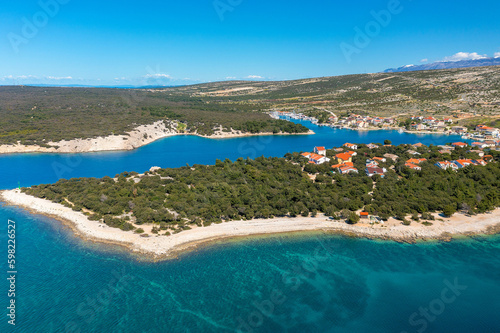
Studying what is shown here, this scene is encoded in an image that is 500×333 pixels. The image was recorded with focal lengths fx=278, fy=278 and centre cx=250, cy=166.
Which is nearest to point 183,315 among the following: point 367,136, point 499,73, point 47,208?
point 47,208

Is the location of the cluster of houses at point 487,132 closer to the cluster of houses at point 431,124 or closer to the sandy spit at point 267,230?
the cluster of houses at point 431,124

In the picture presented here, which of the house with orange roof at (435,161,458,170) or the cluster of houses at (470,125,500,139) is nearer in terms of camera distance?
the house with orange roof at (435,161,458,170)

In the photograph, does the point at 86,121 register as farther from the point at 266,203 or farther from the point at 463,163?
the point at 463,163

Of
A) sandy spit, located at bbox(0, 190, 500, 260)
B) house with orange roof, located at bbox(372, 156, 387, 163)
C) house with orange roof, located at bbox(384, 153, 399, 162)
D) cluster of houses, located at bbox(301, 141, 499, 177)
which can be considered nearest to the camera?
sandy spit, located at bbox(0, 190, 500, 260)

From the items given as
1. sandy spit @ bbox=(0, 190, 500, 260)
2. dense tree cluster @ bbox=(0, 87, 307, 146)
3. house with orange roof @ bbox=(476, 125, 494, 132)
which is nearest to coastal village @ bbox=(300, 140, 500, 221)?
sandy spit @ bbox=(0, 190, 500, 260)

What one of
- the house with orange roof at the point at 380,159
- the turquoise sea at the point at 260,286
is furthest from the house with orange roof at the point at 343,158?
the turquoise sea at the point at 260,286

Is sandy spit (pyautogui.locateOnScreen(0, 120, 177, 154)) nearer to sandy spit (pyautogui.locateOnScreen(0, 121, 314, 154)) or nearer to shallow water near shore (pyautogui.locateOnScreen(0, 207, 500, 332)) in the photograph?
sandy spit (pyautogui.locateOnScreen(0, 121, 314, 154))

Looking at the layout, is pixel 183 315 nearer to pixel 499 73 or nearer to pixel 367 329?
pixel 367 329
